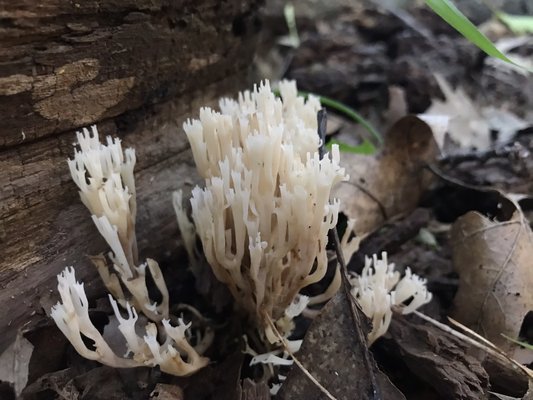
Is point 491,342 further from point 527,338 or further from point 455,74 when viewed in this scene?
point 455,74

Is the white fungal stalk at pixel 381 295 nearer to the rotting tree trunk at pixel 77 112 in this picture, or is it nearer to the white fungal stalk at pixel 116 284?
the white fungal stalk at pixel 116 284

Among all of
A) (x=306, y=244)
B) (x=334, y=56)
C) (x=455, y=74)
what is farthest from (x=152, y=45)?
(x=455, y=74)

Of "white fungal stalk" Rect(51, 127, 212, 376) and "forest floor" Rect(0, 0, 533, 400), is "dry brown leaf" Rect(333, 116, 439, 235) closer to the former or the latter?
"forest floor" Rect(0, 0, 533, 400)

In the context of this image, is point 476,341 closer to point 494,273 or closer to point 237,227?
point 494,273

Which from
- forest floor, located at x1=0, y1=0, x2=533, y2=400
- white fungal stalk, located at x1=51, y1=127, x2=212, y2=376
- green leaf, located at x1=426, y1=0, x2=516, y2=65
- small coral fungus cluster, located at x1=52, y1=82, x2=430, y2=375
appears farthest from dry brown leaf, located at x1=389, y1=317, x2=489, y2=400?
green leaf, located at x1=426, y1=0, x2=516, y2=65

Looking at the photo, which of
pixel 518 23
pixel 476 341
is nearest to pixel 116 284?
pixel 476 341

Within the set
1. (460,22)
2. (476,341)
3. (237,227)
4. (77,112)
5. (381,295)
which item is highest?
(460,22)
